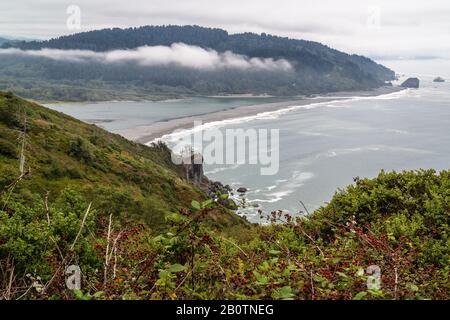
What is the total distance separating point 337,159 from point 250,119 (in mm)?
62689

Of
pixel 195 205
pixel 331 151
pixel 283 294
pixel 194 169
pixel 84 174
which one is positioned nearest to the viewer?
pixel 283 294

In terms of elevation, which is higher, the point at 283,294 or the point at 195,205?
the point at 195,205

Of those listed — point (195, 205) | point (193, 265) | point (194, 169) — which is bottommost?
point (194, 169)

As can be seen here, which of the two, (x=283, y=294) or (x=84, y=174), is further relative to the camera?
(x=84, y=174)

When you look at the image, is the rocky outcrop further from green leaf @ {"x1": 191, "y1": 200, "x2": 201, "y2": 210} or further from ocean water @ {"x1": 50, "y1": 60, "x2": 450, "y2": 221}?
green leaf @ {"x1": 191, "y1": 200, "x2": 201, "y2": 210}

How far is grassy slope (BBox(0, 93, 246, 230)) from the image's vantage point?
2830 centimetres

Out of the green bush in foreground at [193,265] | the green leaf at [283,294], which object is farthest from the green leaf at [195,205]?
the green leaf at [283,294]

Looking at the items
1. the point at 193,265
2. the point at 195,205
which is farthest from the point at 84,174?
the point at 195,205

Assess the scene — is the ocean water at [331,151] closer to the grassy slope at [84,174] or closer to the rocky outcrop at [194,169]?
the rocky outcrop at [194,169]

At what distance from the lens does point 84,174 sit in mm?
35062

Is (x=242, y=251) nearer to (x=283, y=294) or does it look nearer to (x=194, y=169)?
(x=283, y=294)

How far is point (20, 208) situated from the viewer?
7062 millimetres

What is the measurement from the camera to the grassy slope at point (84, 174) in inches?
1114
